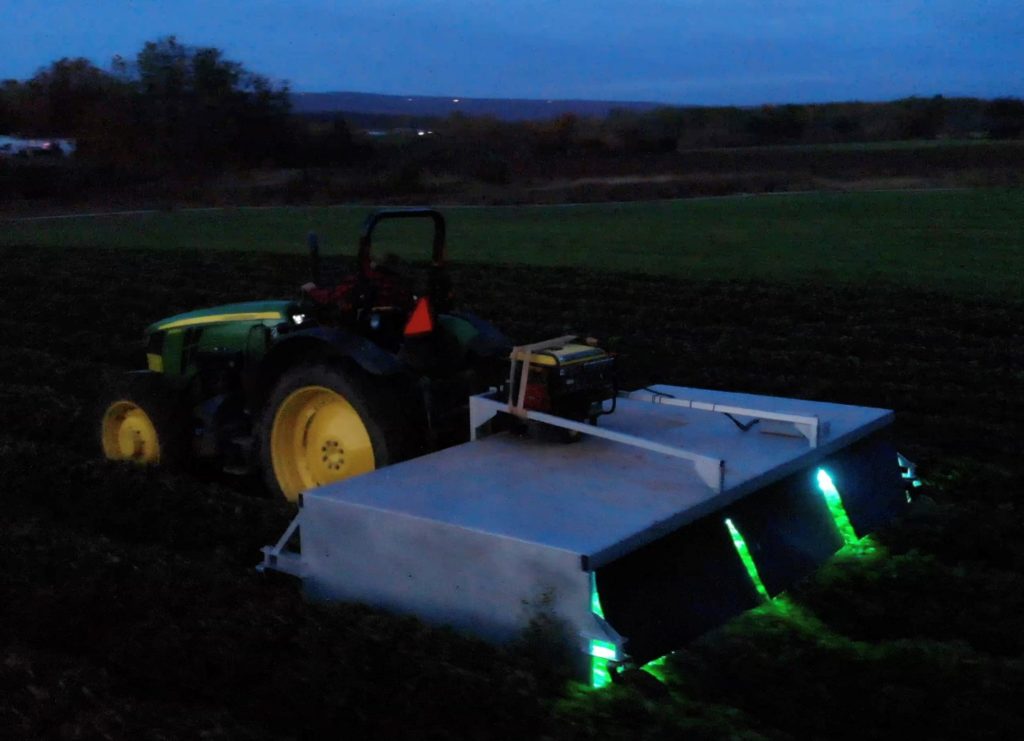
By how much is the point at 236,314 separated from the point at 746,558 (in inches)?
119

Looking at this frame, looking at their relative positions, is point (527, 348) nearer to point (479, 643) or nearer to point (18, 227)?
point (479, 643)

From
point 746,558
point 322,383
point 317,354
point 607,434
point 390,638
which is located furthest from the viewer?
point 317,354

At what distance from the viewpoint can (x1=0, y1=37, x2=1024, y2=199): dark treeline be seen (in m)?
41.6

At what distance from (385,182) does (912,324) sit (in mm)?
27925

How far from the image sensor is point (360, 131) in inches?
1951

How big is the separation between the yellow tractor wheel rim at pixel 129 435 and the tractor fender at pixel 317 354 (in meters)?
0.82

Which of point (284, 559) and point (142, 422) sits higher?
point (142, 422)

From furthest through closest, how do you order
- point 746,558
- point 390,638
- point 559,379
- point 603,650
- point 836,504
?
point 836,504, point 559,379, point 746,558, point 390,638, point 603,650

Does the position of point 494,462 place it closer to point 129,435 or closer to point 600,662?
point 600,662

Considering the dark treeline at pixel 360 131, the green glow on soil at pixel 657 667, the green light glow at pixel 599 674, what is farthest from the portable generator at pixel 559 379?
the dark treeline at pixel 360 131

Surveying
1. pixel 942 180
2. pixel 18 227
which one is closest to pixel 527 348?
pixel 18 227

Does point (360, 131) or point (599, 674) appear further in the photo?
point (360, 131)

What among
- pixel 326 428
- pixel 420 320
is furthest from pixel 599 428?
pixel 326 428

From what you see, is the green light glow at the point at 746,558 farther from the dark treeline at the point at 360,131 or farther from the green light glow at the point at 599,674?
the dark treeline at the point at 360,131
